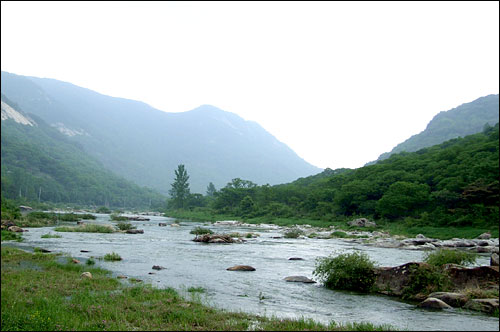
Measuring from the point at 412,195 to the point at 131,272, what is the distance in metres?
59.4

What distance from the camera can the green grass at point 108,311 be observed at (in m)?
9.25

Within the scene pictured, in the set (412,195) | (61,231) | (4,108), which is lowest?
(61,231)

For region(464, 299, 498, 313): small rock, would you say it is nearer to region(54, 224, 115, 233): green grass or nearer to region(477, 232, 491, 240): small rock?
region(477, 232, 491, 240): small rock

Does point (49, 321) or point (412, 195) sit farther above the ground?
point (412, 195)

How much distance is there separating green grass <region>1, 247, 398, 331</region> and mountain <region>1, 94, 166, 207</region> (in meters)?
95.0

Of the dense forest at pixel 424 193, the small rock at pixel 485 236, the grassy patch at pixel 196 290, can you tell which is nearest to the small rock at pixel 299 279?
the grassy patch at pixel 196 290

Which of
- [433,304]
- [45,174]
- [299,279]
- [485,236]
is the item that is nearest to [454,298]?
[433,304]

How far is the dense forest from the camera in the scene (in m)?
55.1

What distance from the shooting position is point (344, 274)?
17.9 metres

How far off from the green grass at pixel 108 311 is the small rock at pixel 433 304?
4.82m

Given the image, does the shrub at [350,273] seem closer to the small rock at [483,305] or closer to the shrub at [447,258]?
the shrub at [447,258]

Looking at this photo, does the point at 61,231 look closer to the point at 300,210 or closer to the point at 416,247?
the point at 416,247

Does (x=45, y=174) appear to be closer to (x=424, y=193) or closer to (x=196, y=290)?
(x=424, y=193)

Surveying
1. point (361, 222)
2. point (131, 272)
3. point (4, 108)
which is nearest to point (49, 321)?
point (131, 272)
